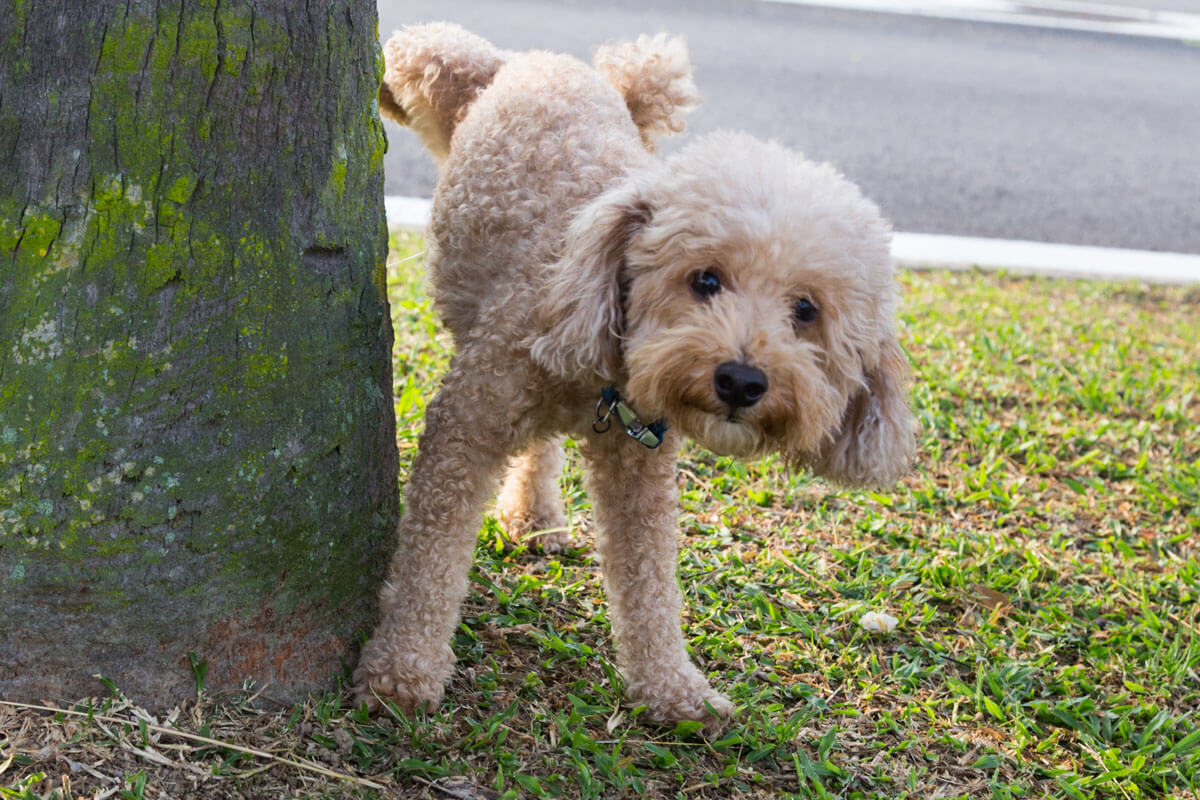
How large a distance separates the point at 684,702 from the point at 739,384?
101 cm

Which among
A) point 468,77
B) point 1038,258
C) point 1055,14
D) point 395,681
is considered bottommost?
point 395,681

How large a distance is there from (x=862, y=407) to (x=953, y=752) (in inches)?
38.9

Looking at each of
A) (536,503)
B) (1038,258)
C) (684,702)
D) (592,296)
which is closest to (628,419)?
(592,296)

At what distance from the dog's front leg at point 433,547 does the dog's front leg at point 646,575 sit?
343mm

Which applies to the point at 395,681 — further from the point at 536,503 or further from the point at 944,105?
the point at 944,105

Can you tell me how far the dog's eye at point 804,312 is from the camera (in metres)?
2.42

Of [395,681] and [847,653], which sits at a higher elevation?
[395,681]

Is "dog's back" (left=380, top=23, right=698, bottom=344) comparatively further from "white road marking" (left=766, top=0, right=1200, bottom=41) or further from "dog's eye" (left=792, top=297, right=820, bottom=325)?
"white road marking" (left=766, top=0, right=1200, bottom=41)

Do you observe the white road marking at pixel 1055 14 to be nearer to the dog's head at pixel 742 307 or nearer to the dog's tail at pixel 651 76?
the dog's tail at pixel 651 76

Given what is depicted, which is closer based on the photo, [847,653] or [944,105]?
[847,653]

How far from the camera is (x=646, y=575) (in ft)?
9.58

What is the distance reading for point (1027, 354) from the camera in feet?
16.9

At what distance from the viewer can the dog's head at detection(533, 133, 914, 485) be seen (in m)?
2.31

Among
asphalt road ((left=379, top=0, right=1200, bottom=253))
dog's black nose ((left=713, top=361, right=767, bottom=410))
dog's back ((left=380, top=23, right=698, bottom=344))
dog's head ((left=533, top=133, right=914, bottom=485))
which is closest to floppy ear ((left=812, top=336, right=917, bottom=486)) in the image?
dog's head ((left=533, top=133, right=914, bottom=485))
